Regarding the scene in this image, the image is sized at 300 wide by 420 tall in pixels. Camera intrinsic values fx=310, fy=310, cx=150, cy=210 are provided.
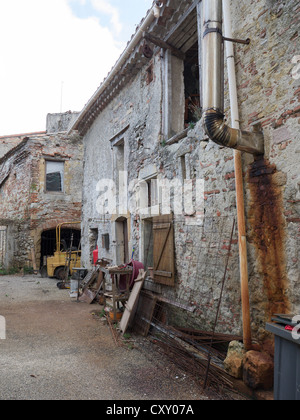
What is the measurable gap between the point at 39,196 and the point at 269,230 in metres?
13.1

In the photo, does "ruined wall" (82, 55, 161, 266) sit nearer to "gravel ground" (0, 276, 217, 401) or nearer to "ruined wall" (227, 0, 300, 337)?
"gravel ground" (0, 276, 217, 401)

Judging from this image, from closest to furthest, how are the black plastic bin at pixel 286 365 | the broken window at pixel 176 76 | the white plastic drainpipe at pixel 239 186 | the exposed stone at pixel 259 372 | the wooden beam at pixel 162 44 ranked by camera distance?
the black plastic bin at pixel 286 365 → the exposed stone at pixel 259 372 → the white plastic drainpipe at pixel 239 186 → the broken window at pixel 176 76 → the wooden beam at pixel 162 44

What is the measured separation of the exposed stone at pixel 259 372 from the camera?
318 cm

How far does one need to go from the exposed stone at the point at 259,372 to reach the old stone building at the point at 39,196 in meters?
12.6

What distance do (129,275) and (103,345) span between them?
5.39ft

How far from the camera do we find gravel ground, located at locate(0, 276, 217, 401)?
3.39m

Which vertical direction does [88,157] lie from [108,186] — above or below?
above

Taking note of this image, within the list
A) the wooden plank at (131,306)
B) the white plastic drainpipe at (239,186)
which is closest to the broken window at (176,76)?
the white plastic drainpipe at (239,186)

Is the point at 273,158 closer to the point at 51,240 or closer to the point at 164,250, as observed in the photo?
the point at 164,250

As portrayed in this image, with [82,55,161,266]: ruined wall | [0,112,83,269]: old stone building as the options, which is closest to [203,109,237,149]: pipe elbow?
[82,55,161,266]: ruined wall

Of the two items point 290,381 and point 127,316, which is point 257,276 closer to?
point 290,381

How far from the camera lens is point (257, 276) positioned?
3.72 metres

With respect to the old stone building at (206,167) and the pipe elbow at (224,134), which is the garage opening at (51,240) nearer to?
the old stone building at (206,167)

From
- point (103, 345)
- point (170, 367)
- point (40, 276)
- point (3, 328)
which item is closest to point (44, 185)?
point (40, 276)
